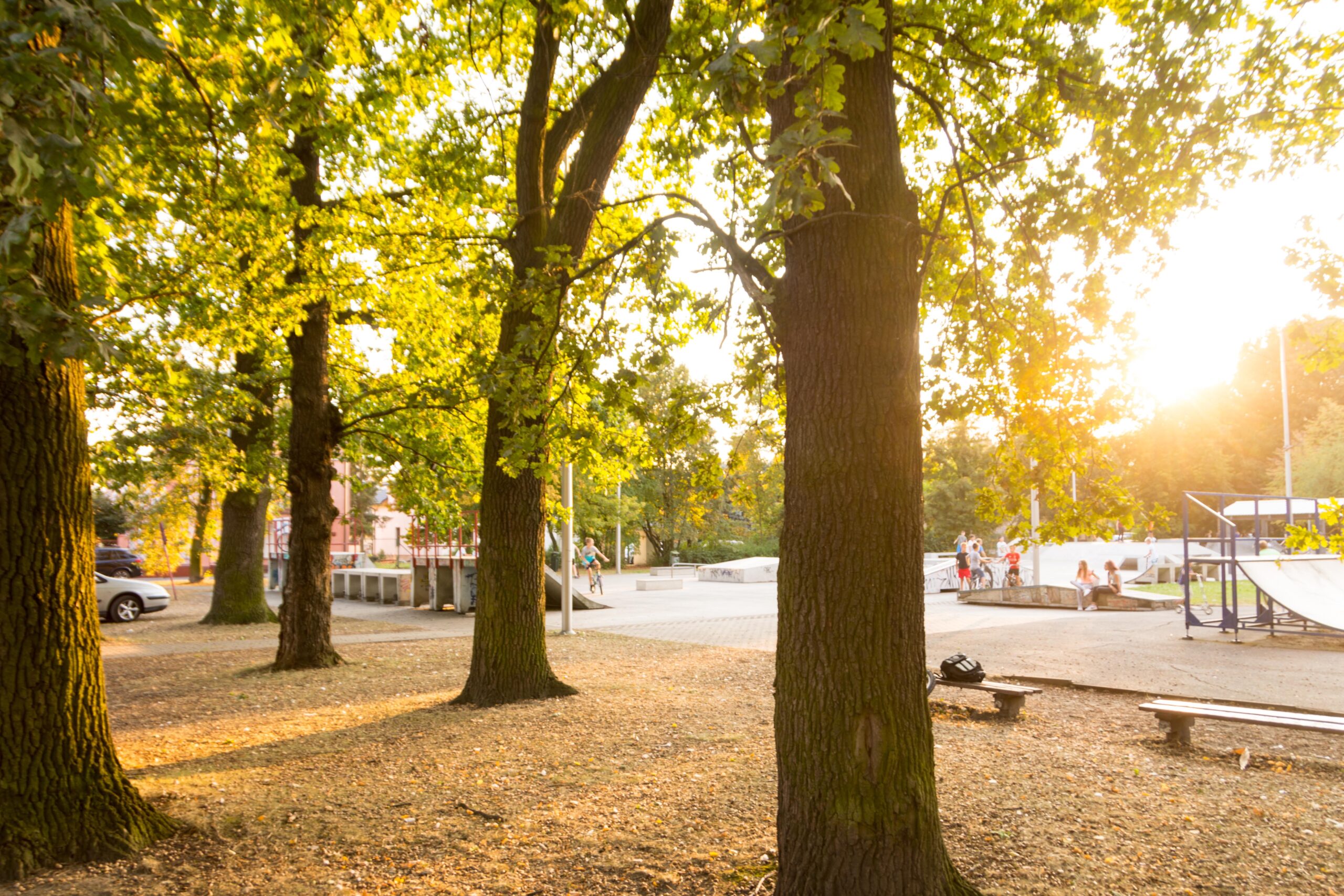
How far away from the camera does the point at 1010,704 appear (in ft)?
26.5

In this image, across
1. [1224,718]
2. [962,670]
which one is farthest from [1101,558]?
[1224,718]

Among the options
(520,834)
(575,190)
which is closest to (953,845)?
(520,834)

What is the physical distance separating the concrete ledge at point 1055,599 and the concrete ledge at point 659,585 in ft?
35.6

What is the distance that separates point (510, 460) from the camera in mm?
6445

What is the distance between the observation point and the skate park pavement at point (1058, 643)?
963cm

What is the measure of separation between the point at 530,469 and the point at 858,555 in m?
5.77

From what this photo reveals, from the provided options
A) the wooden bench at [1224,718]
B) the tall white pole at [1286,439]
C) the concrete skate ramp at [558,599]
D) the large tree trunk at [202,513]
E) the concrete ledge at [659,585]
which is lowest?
the concrete ledge at [659,585]

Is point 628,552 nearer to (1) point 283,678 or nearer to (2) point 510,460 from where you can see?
(1) point 283,678

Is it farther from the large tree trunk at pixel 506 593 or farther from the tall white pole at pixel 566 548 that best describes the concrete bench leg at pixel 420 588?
the large tree trunk at pixel 506 593

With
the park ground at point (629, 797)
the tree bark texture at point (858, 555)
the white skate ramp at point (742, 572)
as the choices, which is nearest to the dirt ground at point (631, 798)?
the park ground at point (629, 797)

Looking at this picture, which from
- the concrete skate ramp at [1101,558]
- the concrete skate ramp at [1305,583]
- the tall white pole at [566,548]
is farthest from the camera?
the concrete skate ramp at [1101,558]

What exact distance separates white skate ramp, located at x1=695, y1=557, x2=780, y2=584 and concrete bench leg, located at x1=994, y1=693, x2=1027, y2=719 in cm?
2703

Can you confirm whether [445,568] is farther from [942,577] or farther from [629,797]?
[629,797]

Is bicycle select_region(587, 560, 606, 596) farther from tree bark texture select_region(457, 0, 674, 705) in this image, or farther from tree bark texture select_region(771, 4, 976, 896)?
tree bark texture select_region(771, 4, 976, 896)
